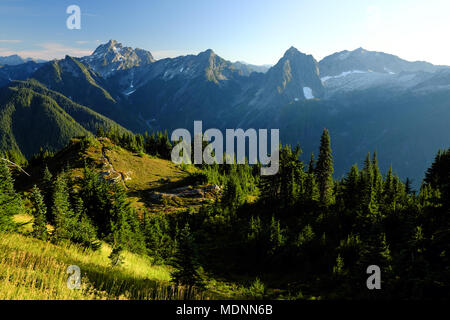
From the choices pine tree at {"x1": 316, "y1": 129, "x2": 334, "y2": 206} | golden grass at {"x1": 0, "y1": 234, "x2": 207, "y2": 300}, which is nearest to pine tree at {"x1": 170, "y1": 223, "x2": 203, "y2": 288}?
golden grass at {"x1": 0, "y1": 234, "x2": 207, "y2": 300}

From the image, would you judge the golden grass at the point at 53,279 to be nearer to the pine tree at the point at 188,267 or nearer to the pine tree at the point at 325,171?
the pine tree at the point at 188,267

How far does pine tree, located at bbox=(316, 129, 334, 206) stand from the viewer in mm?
50844

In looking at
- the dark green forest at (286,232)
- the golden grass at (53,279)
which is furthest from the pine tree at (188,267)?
the golden grass at (53,279)

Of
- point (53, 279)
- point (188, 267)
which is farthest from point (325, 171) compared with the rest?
point (53, 279)

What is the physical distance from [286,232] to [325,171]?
18223 millimetres

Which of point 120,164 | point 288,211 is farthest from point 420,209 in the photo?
point 120,164

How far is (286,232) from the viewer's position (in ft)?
135

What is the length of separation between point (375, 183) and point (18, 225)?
60.2 meters

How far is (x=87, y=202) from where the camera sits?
110 ft

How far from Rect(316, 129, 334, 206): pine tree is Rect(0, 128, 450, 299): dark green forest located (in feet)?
0.71

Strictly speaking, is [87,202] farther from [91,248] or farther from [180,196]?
[180,196]

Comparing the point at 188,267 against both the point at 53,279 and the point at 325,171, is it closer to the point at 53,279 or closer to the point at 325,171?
the point at 53,279

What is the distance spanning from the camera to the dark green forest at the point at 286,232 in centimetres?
1792

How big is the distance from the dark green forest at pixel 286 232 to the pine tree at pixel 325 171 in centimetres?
22
